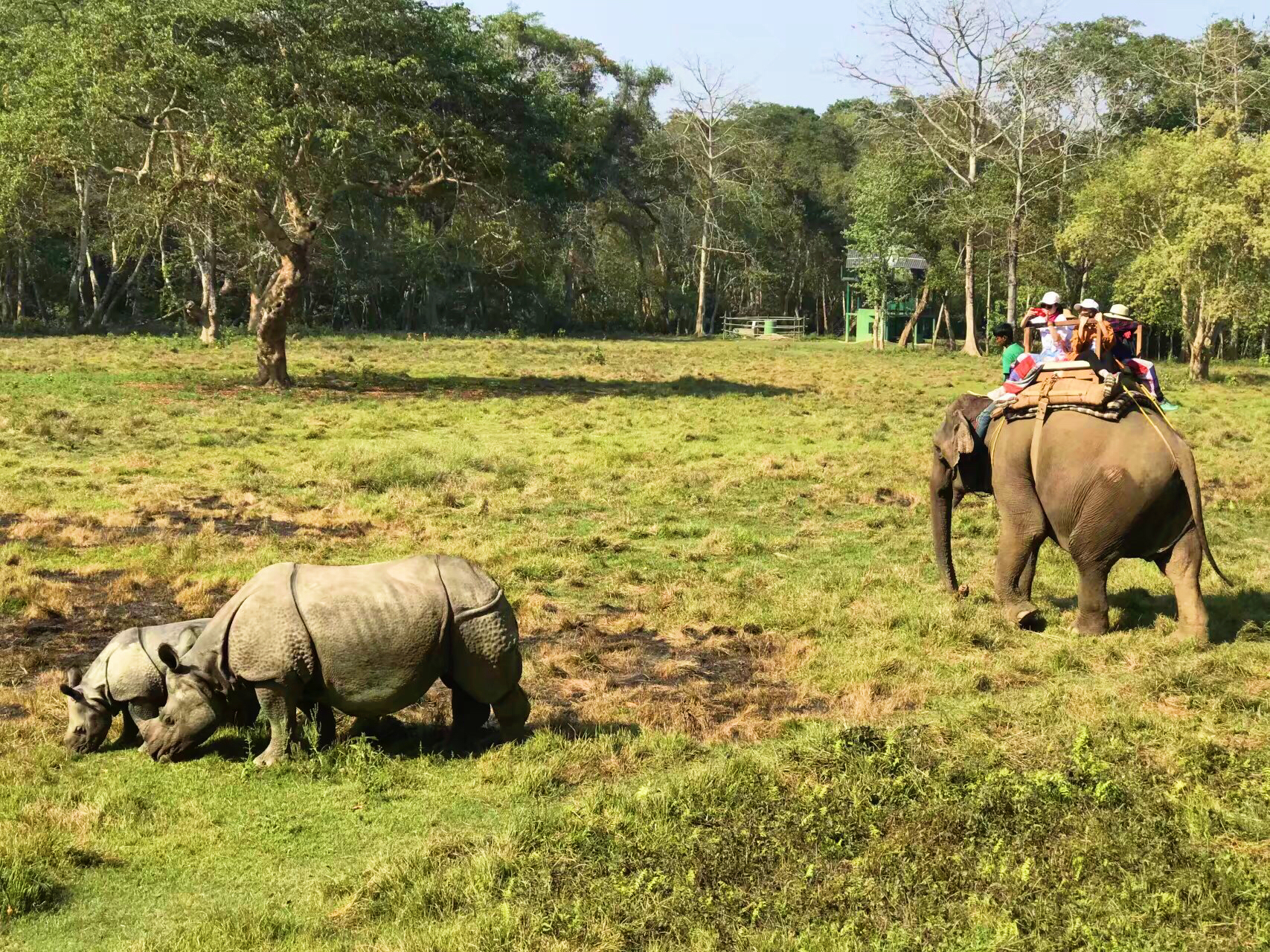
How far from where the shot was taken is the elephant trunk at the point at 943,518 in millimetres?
10711

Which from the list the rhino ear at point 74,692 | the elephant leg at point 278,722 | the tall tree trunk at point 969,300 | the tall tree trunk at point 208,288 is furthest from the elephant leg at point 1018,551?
the tall tree trunk at point 969,300

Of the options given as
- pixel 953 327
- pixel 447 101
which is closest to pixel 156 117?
pixel 447 101

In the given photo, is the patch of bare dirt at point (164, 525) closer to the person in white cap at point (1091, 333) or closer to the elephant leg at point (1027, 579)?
the elephant leg at point (1027, 579)

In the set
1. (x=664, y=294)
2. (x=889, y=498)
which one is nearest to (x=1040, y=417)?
(x=889, y=498)

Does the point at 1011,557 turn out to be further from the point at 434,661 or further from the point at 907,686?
the point at 434,661

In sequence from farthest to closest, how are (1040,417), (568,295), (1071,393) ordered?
(568,295)
(1040,417)
(1071,393)

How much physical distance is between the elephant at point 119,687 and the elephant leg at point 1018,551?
610cm

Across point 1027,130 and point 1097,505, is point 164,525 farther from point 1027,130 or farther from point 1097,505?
point 1027,130

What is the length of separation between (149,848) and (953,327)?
6083 cm

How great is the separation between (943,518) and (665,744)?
15.3ft

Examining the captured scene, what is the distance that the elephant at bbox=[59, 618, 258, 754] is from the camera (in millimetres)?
6730

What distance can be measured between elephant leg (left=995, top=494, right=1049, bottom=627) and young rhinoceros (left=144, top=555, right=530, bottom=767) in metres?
4.87

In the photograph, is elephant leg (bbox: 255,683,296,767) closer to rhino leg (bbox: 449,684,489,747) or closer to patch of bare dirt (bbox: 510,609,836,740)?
rhino leg (bbox: 449,684,489,747)

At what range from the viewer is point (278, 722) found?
6609 mm
